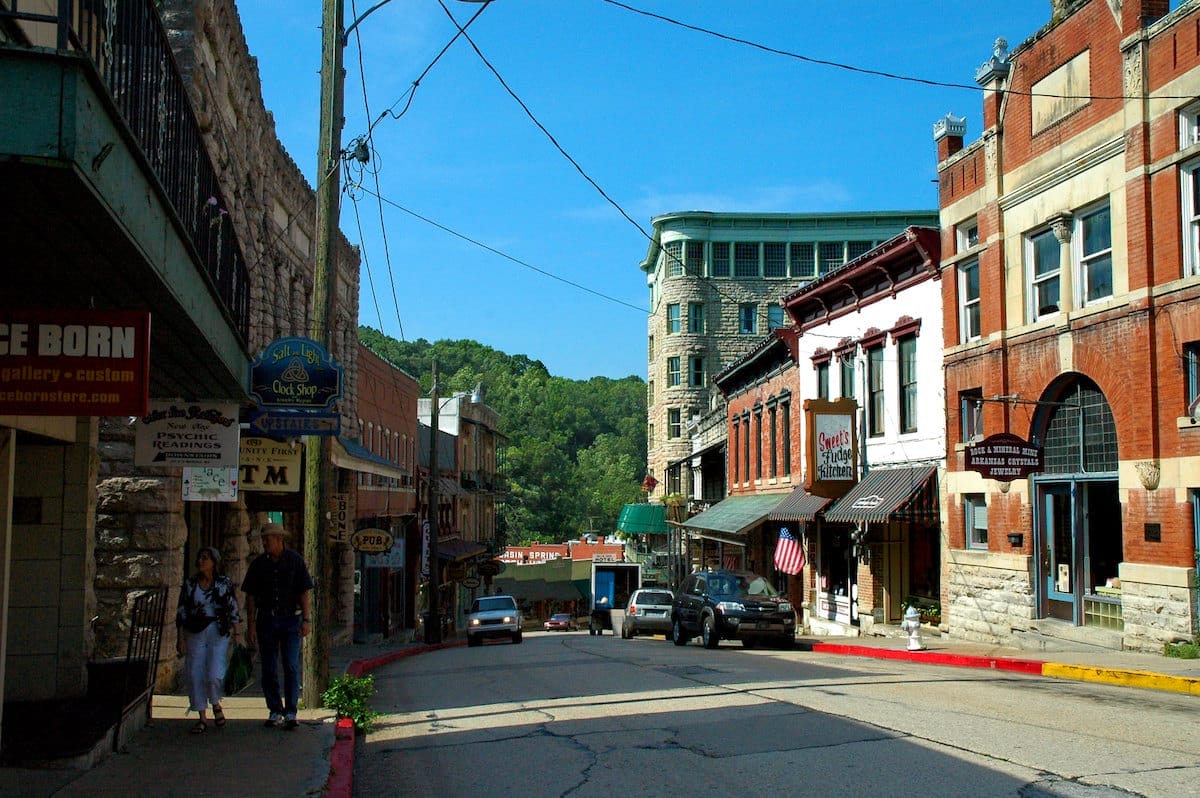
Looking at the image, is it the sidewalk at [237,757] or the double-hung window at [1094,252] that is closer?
the sidewalk at [237,757]

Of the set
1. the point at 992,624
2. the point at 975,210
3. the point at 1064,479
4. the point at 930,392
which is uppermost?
the point at 975,210

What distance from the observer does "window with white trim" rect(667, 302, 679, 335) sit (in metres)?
64.7

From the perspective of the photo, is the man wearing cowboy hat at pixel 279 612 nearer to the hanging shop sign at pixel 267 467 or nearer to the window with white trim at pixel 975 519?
the hanging shop sign at pixel 267 467

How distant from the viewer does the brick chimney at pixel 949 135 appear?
963 inches

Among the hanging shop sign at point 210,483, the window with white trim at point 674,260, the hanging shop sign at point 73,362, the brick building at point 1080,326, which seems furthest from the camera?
the window with white trim at point 674,260

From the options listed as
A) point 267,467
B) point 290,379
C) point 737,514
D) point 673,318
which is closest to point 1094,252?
point 290,379

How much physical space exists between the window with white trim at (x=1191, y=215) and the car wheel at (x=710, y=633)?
1105 centimetres

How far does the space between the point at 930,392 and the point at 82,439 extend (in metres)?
18.3

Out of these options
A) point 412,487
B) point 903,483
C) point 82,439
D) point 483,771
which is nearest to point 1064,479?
point 903,483

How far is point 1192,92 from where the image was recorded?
16750 mm

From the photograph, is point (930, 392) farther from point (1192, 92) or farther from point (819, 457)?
point (1192, 92)

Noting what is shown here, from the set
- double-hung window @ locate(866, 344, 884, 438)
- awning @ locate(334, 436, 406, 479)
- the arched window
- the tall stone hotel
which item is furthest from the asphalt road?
the tall stone hotel

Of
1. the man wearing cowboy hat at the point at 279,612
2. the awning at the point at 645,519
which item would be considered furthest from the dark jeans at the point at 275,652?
the awning at the point at 645,519

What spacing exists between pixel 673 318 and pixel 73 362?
194ft
